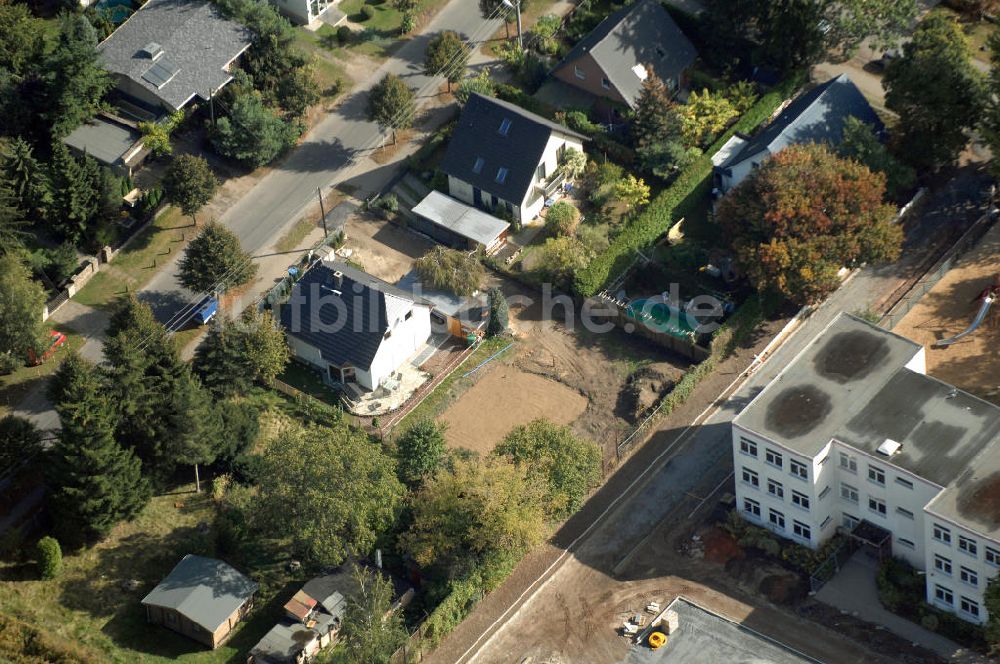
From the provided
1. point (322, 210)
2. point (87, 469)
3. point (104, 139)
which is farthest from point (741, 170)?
point (87, 469)

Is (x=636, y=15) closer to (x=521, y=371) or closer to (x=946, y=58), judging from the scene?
(x=946, y=58)

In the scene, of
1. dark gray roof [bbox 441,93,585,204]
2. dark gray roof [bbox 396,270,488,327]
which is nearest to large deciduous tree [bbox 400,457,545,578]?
dark gray roof [bbox 396,270,488,327]

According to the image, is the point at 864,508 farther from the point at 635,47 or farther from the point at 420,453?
the point at 635,47

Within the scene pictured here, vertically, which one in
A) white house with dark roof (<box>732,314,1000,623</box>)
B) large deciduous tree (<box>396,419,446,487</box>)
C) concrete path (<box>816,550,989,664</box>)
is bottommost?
concrete path (<box>816,550,989,664</box>)

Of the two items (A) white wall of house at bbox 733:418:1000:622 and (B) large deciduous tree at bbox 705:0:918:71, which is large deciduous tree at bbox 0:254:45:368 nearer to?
(A) white wall of house at bbox 733:418:1000:622

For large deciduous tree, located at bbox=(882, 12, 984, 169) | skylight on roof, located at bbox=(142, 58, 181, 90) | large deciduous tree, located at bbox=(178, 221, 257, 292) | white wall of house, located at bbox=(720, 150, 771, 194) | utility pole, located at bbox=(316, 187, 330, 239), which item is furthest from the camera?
skylight on roof, located at bbox=(142, 58, 181, 90)

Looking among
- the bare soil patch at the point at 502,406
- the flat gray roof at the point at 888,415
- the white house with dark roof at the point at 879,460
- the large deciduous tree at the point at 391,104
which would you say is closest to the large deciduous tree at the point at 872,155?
the flat gray roof at the point at 888,415

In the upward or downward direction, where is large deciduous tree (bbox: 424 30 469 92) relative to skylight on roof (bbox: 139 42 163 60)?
downward

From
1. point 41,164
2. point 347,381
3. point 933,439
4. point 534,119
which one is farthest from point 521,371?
point 41,164
